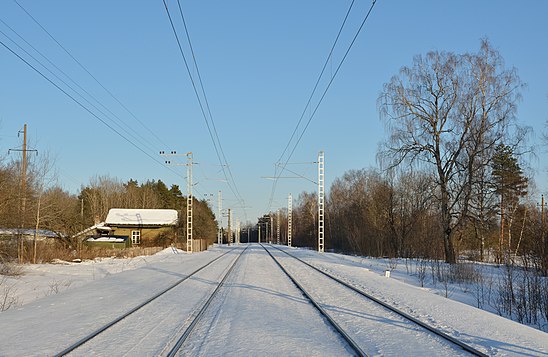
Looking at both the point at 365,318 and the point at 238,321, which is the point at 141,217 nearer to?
the point at 238,321

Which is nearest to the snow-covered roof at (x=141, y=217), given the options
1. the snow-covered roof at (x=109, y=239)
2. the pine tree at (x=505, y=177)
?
the snow-covered roof at (x=109, y=239)

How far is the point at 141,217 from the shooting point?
71.6m

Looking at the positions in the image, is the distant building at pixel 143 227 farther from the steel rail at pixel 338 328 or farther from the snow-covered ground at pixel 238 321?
the steel rail at pixel 338 328

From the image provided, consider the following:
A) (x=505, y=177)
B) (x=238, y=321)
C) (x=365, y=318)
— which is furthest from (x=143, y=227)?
(x=365, y=318)

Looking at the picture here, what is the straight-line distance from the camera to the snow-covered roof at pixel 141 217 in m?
69.8

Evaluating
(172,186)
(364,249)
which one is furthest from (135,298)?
(172,186)

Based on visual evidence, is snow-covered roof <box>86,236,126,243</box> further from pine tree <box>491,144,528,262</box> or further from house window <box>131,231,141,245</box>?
pine tree <box>491,144,528,262</box>

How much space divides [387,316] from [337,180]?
95.6m

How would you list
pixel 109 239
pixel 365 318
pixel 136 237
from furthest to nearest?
1. pixel 136 237
2. pixel 109 239
3. pixel 365 318

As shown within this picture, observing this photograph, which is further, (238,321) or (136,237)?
(136,237)

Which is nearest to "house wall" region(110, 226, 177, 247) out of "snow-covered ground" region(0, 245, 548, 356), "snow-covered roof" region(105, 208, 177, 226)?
"snow-covered roof" region(105, 208, 177, 226)

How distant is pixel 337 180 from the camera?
106 metres

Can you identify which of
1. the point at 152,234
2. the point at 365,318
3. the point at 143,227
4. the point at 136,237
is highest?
the point at 143,227

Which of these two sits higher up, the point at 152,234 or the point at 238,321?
the point at 152,234
